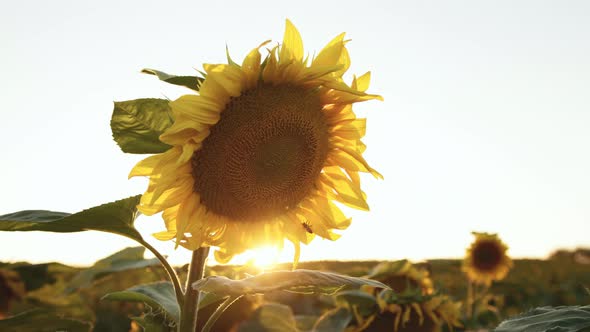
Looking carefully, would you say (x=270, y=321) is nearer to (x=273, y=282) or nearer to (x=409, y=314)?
(x=409, y=314)

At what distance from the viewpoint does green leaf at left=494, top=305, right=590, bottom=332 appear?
1.72 m

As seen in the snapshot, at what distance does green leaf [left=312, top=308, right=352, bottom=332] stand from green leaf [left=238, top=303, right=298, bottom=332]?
24 centimetres

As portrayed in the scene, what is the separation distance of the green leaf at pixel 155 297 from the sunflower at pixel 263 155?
0.69 feet

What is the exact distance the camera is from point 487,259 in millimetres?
7316

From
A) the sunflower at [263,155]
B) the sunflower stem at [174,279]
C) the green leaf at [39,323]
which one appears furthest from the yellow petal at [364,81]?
the green leaf at [39,323]

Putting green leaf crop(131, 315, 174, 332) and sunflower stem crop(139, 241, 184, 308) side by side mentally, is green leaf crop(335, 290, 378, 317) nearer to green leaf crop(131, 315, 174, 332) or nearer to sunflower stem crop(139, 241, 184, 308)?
green leaf crop(131, 315, 174, 332)

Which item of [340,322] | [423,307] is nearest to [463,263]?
[423,307]

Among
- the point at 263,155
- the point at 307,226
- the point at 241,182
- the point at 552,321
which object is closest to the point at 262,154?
the point at 263,155

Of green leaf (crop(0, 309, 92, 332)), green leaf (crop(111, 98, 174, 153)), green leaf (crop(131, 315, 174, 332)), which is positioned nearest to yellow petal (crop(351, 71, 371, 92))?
green leaf (crop(111, 98, 174, 153))

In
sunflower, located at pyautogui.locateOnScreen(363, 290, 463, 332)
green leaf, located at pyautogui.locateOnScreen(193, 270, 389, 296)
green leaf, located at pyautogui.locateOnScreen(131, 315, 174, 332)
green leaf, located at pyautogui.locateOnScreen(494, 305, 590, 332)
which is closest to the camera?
green leaf, located at pyautogui.locateOnScreen(193, 270, 389, 296)

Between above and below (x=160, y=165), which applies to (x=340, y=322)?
below

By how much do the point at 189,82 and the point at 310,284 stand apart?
0.75 meters

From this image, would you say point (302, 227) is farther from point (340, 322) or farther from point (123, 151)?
point (340, 322)

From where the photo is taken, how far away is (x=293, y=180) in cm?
235
